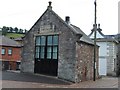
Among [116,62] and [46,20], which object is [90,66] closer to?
[46,20]

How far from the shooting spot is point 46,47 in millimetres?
28172

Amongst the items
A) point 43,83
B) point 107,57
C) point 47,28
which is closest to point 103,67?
point 107,57

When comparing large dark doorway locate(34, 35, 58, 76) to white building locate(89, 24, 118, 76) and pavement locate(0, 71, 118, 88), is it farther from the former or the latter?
white building locate(89, 24, 118, 76)

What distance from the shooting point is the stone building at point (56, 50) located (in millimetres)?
25391

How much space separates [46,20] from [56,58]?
448cm

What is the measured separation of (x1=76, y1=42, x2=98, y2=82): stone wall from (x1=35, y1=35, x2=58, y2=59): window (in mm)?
2696

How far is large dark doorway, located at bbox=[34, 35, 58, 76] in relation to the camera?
27062 millimetres

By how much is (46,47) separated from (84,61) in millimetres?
4431

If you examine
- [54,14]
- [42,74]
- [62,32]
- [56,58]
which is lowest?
[42,74]

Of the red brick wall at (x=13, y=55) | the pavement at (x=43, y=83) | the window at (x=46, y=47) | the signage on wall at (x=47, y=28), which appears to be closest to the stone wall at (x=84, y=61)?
the pavement at (x=43, y=83)

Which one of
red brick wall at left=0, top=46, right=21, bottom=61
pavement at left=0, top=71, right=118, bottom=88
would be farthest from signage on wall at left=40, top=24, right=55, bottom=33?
red brick wall at left=0, top=46, right=21, bottom=61

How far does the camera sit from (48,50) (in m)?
28.0

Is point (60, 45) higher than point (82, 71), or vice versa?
point (60, 45)

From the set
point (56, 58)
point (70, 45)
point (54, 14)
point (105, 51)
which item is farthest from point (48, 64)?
point (105, 51)
